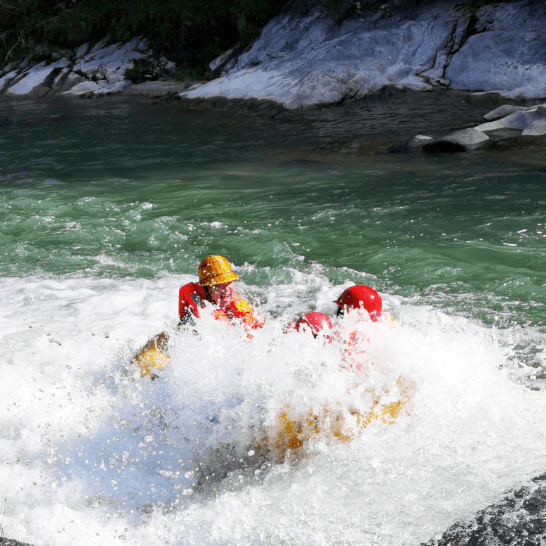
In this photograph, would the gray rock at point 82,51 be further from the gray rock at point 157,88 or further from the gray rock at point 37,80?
the gray rock at point 157,88

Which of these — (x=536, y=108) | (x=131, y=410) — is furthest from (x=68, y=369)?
(x=536, y=108)

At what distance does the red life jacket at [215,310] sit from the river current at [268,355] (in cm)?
15

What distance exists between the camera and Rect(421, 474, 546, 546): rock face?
10.5 ft

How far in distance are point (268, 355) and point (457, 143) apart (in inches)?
353

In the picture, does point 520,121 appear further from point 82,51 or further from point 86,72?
point 82,51

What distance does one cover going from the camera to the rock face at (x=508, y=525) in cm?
321

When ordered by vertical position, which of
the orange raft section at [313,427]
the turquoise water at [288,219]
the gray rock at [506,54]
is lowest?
the orange raft section at [313,427]

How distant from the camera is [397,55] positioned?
60.2ft

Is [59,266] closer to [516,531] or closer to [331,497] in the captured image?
[331,497]

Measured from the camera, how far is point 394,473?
12.7 feet

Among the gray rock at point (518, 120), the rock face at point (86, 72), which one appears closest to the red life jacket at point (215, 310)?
the gray rock at point (518, 120)

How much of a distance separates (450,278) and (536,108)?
8.49 metres

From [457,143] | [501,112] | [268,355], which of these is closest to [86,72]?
[501,112]

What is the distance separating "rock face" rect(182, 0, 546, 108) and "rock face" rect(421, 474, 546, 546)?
1450cm
